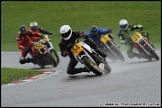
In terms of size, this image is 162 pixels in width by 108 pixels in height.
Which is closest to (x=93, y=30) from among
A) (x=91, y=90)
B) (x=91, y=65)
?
(x=91, y=65)

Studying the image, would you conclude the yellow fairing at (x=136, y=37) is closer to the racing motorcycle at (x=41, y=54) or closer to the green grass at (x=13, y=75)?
the racing motorcycle at (x=41, y=54)

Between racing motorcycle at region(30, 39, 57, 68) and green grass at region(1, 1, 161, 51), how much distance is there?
11.9 meters

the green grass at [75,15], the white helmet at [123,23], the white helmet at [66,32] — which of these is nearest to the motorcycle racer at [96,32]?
the white helmet at [123,23]

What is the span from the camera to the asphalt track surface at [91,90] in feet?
36.7

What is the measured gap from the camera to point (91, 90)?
13086 mm

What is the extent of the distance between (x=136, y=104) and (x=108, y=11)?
100ft

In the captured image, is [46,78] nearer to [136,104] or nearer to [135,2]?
[136,104]

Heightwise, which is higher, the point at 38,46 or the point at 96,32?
the point at 96,32

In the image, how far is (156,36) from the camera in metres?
32.3

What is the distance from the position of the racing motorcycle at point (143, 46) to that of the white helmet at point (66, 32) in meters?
4.65

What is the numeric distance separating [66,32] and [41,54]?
4695 millimetres

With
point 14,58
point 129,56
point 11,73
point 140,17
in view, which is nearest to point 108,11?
point 140,17

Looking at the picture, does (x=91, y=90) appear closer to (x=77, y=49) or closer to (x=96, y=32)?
(x=77, y=49)

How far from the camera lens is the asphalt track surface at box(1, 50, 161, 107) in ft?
36.7
